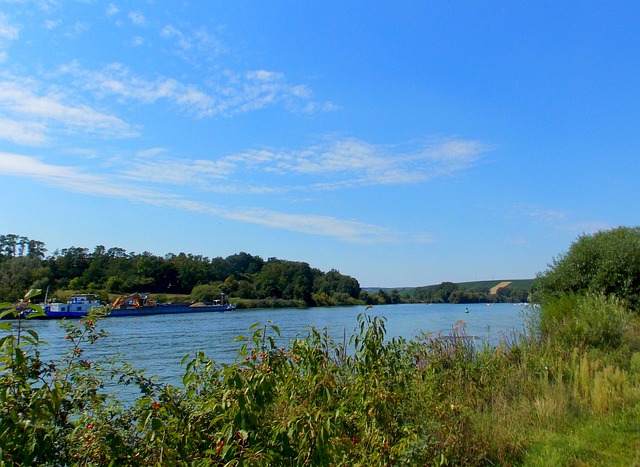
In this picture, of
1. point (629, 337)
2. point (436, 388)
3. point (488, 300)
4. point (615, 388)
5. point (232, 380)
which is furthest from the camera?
point (488, 300)

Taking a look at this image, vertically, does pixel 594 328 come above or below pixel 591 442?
above

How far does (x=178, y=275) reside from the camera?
86.4 metres

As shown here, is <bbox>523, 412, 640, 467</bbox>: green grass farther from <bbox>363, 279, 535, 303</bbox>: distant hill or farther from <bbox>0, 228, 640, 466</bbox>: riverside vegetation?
<bbox>363, 279, 535, 303</bbox>: distant hill

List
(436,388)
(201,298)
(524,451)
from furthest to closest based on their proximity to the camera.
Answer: (201,298) → (436,388) → (524,451)

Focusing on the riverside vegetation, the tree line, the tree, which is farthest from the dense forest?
the riverside vegetation

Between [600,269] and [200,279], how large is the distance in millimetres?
78749

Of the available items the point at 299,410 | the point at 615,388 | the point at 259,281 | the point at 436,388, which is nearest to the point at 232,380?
the point at 299,410

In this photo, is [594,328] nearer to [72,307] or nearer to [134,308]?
[134,308]

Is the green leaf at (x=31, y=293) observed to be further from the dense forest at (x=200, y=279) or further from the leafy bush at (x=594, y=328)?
the dense forest at (x=200, y=279)

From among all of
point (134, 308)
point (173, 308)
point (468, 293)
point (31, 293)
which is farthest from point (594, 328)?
point (468, 293)

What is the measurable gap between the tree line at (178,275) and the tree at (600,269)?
31.7 meters

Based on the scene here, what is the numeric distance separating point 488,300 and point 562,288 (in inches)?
4356

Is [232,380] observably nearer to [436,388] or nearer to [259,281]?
[436,388]

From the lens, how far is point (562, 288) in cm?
1802
